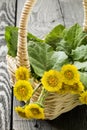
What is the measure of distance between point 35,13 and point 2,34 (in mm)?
223

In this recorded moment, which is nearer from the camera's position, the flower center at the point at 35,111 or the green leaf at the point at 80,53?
the flower center at the point at 35,111

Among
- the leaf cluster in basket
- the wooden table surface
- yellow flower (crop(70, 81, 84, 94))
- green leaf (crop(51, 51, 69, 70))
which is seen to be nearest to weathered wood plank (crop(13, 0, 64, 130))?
the wooden table surface

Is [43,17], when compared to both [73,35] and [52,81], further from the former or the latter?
[52,81]

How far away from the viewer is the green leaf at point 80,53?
32.7 inches

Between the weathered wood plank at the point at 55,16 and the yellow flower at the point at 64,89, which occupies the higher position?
the weathered wood plank at the point at 55,16

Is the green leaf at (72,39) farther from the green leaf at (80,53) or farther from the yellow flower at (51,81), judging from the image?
the yellow flower at (51,81)

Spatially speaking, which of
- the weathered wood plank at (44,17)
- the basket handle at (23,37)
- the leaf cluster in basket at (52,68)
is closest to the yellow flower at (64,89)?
the leaf cluster in basket at (52,68)

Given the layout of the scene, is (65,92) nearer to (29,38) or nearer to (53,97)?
(53,97)

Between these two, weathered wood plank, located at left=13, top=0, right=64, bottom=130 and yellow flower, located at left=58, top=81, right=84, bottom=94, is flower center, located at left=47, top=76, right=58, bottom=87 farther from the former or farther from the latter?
weathered wood plank, located at left=13, top=0, right=64, bottom=130

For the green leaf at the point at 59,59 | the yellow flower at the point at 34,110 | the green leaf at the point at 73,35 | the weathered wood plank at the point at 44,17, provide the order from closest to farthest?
the yellow flower at the point at 34,110 < the green leaf at the point at 59,59 < the green leaf at the point at 73,35 < the weathered wood plank at the point at 44,17

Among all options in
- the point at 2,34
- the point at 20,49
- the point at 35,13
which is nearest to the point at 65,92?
the point at 20,49

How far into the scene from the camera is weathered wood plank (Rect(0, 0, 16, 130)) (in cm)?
85

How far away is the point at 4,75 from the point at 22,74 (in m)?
0.26

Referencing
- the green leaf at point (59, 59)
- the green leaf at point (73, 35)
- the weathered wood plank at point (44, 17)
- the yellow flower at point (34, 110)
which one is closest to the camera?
the yellow flower at point (34, 110)
